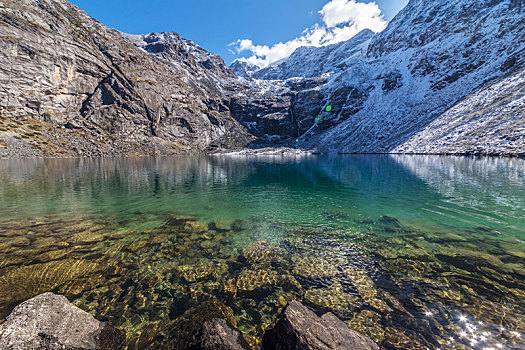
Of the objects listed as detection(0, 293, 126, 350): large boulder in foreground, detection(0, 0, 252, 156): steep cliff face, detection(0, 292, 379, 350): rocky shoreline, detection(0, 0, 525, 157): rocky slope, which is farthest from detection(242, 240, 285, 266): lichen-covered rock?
detection(0, 0, 252, 156): steep cliff face

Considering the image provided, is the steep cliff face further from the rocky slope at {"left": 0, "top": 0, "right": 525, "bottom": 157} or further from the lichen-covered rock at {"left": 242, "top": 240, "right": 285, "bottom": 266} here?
the lichen-covered rock at {"left": 242, "top": 240, "right": 285, "bottom": 266}

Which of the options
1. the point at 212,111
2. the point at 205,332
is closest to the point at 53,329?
the point at 205,332

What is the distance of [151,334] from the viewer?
6914mm

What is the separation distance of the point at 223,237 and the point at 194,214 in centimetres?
635

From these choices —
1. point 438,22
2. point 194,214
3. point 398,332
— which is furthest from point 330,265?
point 438,22

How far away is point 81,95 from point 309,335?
173 metres

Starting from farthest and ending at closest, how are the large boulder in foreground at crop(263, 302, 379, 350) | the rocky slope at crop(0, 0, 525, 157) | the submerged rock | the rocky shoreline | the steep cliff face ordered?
the steep cliff face < the rocky slope at crop(0, 0, 525, 157) < the submerged rock < the large boulder in foreground at crop(263, 302, 379, 350) < the rocky shoreline

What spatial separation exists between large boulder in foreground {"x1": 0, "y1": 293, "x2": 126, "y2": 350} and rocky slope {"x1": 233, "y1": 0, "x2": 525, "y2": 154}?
105m

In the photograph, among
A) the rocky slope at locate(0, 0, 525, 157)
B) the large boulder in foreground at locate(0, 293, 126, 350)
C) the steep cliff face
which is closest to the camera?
the large boulder in foreground at locate(0, 293, 126, 350)

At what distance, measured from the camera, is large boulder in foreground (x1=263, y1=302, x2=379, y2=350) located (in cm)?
532

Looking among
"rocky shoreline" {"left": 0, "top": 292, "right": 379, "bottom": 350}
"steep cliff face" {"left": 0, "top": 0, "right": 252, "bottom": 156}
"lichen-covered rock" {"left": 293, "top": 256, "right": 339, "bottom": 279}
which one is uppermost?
"steep cliff face" {"left": 0, "top": 0, "right": 252, "bottom": 156}

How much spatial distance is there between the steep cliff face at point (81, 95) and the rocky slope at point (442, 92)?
103464 mm

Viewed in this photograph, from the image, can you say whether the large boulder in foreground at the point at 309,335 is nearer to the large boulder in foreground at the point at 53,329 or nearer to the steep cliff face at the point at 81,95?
the large boulder in foreground at the point at 53,329

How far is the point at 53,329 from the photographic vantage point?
5.39 metres
